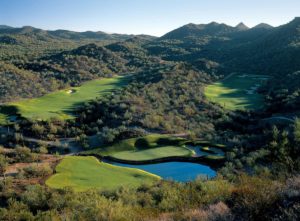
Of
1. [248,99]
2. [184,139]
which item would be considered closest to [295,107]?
[248,99]

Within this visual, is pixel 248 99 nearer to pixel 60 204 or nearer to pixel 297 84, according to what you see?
pixel 297 84

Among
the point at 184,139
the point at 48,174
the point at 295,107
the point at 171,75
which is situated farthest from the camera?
the point at 171,75

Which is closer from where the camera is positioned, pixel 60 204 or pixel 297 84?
pixel 60 204

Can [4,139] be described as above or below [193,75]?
below

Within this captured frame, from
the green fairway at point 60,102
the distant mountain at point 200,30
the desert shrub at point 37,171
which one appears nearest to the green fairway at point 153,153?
the desert shrub at point 37,171

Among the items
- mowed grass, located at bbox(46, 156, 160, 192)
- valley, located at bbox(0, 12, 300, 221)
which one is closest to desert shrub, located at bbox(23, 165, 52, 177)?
valley, located at bbox(0, 12, 300, 221)

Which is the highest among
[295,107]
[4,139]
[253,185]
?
[253,185]

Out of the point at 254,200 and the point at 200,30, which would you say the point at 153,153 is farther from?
the point at 200,30

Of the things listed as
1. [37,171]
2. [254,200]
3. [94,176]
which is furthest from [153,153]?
[254,200]

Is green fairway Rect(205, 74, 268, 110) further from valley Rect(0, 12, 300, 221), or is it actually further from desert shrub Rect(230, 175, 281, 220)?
desert shrub Rect(230, 175, 281, 220)
